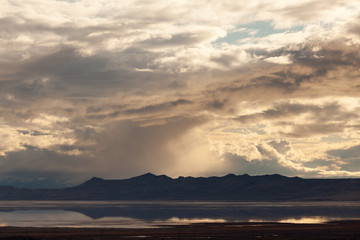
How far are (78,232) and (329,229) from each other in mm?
48610

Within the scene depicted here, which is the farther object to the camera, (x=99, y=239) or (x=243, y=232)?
(x=243, y=232)

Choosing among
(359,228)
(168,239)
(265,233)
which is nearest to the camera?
(168,239)

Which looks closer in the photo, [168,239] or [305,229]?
[168,239]

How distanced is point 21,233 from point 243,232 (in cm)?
4251

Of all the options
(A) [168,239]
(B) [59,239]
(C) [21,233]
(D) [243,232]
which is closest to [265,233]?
(D) [243,232]

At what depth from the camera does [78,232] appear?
10500 cm

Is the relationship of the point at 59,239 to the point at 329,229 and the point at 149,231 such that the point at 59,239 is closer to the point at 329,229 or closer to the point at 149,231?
the point at 149,231

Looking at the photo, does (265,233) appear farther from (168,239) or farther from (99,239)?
(99,239)

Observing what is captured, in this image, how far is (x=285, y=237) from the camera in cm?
9169

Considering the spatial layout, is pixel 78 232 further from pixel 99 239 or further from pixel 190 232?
pixel 190 232

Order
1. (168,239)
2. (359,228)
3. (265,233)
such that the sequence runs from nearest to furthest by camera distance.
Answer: (168,239) → (265,233) → (359,228)

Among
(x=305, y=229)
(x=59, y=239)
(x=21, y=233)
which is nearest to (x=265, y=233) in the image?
(x=305, y=229)

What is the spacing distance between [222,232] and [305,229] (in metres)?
17.3

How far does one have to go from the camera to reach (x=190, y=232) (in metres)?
102
